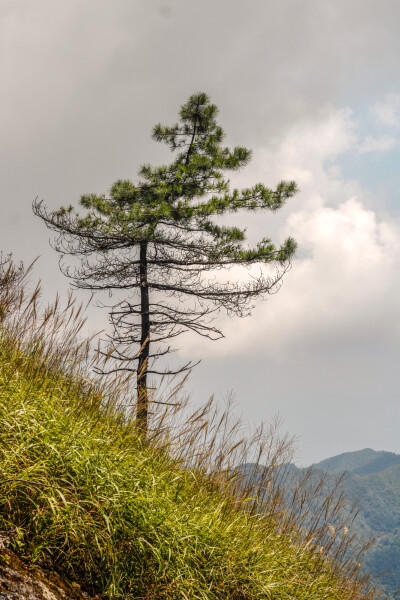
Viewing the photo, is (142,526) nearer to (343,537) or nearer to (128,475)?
(128,475)

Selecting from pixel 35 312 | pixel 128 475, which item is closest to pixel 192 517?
pixel 128 475

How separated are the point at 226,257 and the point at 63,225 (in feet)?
12.4

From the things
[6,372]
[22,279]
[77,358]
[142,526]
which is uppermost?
[22,279]

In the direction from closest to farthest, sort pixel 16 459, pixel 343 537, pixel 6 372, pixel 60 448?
pixel 16 459 → pixel 60 448 → pixel 6 372 → pixel 343 537

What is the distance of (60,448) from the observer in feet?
8.80

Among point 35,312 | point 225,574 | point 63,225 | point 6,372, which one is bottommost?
point 225,574

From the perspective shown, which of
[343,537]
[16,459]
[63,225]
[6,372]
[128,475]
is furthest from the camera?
[63,225]

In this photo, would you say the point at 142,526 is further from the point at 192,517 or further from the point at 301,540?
the point at 301,540

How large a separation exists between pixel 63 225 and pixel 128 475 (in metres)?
8.43

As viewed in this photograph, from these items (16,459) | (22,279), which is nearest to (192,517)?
(16,459)

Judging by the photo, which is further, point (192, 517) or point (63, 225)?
point (63, 225)

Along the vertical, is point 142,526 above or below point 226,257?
below

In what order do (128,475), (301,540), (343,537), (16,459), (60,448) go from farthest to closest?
(343,537) < (301,540) < (128,475) < (60,448) < (16,459)

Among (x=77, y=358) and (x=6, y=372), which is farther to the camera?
(x=77, y=358)
